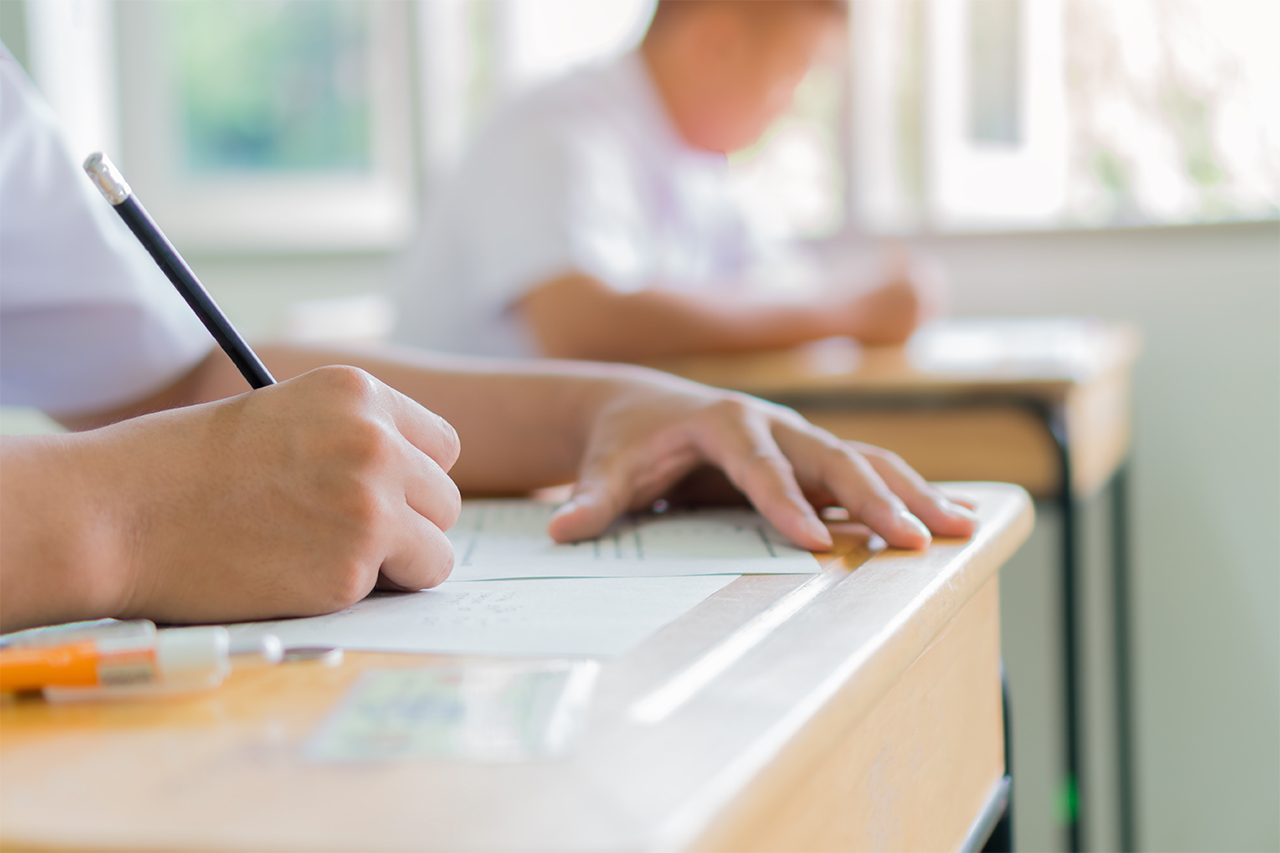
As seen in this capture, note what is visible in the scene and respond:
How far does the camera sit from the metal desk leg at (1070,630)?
3.95ft

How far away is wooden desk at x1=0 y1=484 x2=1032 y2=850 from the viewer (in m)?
0.23

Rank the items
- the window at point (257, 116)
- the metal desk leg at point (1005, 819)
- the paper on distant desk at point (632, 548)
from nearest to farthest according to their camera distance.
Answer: the paper on distant desk at point (632, 548)
the metal desk leg at point (1005, 819)
the window at point (257, 116)

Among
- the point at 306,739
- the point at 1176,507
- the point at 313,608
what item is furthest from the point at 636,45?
the point at 306,739

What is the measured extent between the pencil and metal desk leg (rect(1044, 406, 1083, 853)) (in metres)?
0.91

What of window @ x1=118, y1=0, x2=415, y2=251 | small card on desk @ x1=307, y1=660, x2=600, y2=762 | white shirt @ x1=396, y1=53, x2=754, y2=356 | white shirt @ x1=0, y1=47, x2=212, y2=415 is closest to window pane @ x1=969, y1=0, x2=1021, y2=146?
white shirt @ x1=396, y1=53, x2=754, y2=356

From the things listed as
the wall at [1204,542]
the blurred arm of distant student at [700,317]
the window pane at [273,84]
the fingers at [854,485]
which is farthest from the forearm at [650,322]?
the window pane at [273,84]

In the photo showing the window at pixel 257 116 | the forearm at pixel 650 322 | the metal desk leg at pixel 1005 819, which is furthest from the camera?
the window at pixel 257 116

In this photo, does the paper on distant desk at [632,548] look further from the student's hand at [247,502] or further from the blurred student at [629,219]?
the blurred student at [629,219]

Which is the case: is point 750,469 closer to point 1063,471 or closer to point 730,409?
point 730,409

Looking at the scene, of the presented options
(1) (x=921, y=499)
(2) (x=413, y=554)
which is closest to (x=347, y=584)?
(2) (x=413, y=554)

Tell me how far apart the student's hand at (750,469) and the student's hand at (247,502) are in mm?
148

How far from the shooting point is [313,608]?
0.42 m

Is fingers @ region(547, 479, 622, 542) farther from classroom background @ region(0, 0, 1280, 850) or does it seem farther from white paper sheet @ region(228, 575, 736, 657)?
classroom background @ region(0, 0, 1280, 850)

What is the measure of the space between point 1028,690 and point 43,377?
1730mm
